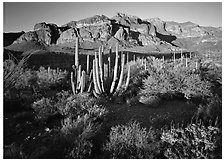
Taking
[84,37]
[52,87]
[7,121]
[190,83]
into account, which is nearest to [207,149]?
[7,121]

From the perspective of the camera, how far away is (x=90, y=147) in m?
4.38

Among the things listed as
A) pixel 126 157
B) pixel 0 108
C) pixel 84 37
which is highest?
pixel 84 37

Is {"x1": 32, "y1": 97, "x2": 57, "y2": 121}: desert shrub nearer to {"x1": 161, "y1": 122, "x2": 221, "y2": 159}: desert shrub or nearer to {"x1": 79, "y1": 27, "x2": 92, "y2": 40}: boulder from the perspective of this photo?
{"x1": 161, "y1": 122, "x2": 221, "y2": 159}: desert shrub

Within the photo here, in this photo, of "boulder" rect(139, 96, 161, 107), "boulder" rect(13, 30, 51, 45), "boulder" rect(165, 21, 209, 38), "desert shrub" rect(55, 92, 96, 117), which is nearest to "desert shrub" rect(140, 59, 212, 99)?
"boulder" rect(139, 96, 161, 107)

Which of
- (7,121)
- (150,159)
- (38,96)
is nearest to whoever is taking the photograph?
(150,159)

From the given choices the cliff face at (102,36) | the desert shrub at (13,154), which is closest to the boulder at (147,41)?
the cliff face at (102,36)

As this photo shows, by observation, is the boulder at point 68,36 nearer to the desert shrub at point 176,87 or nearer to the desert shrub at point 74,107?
the desert shrub at point 176,87

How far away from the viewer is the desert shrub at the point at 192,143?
13.5 ft

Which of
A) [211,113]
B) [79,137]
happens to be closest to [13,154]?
[79,137]

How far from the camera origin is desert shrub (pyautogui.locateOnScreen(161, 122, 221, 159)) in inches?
162

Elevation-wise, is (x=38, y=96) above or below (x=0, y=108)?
below

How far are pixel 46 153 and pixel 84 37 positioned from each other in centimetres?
9880

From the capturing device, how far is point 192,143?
4352mm

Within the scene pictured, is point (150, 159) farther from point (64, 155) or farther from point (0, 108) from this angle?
point (0, 108)
